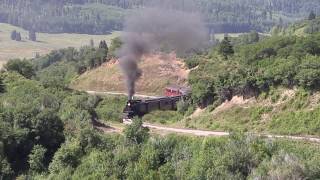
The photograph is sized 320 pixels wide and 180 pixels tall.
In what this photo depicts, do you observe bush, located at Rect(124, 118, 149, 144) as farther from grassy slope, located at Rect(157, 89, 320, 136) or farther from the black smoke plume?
the black smoke plume

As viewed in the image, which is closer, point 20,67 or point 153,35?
point 153,35

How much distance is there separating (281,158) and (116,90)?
62732 millimetres

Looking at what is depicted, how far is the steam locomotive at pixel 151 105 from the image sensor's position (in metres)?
72.9

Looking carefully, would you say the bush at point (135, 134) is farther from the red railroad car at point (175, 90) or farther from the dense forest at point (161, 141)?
the red railroad car at point (175, 90)

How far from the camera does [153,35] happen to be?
94.1 metres

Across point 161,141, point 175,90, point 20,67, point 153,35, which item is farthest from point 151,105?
point 20,67

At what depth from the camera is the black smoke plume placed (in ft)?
268

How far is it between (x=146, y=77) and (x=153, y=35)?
1343 cm

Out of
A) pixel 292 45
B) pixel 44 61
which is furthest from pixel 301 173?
pixel 44 61

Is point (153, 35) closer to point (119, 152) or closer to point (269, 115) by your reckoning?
point (269, 115)

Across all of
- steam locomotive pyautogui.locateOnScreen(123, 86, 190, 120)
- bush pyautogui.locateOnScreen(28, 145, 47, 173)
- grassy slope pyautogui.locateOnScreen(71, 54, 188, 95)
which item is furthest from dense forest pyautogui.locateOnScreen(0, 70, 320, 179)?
grassy slope pyautogui.locateOnScreen(71, 54, 188, 95)

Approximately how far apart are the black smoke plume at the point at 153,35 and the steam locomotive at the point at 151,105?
282 cm

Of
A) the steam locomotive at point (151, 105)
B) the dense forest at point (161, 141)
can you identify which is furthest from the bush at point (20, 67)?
the steam locomotive at point (151, 105)

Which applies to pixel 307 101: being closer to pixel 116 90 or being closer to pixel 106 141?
pixel 106 141
